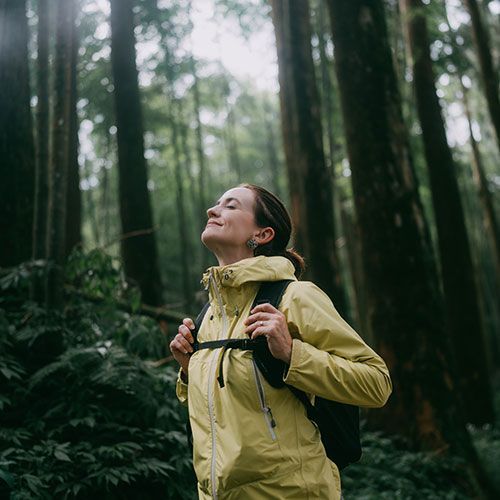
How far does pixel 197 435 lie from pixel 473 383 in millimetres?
10033

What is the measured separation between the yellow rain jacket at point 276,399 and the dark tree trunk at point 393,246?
4282 millimetres

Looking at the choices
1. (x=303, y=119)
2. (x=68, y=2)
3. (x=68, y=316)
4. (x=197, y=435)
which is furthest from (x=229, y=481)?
(x=303, y=119)

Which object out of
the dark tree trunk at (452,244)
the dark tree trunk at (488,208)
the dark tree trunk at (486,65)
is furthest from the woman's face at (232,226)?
the dark tree trunk at (488,208)

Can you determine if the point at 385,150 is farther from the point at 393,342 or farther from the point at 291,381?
the point at 291,381

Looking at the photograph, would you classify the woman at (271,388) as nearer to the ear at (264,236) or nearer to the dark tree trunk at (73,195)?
the ear at (264,236)

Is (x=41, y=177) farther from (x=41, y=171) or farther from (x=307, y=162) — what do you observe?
(x=307, y=162)

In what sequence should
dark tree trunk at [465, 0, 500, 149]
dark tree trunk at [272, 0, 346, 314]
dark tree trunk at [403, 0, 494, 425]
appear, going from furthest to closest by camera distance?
dark tree trunk at [403, 0, 494, 425]
dark tree trunk at [465, 0, 500, 149]
dark tree trunk at [272, 0, 346, 314]

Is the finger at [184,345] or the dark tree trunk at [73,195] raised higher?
the dark tree trunk at [73,195]

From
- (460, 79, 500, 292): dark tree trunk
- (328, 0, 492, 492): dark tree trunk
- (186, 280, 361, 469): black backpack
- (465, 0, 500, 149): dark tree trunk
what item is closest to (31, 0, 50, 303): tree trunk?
(186, 280, 361, 469): black backpack

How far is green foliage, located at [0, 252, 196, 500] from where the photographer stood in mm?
3426

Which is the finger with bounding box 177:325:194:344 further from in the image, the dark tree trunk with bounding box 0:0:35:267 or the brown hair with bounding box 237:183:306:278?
the dark tree trunk with bounding box 0:0:35:267

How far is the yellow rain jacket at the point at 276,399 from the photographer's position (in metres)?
2.00

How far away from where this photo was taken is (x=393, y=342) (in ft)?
20.8

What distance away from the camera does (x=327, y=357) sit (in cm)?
207
